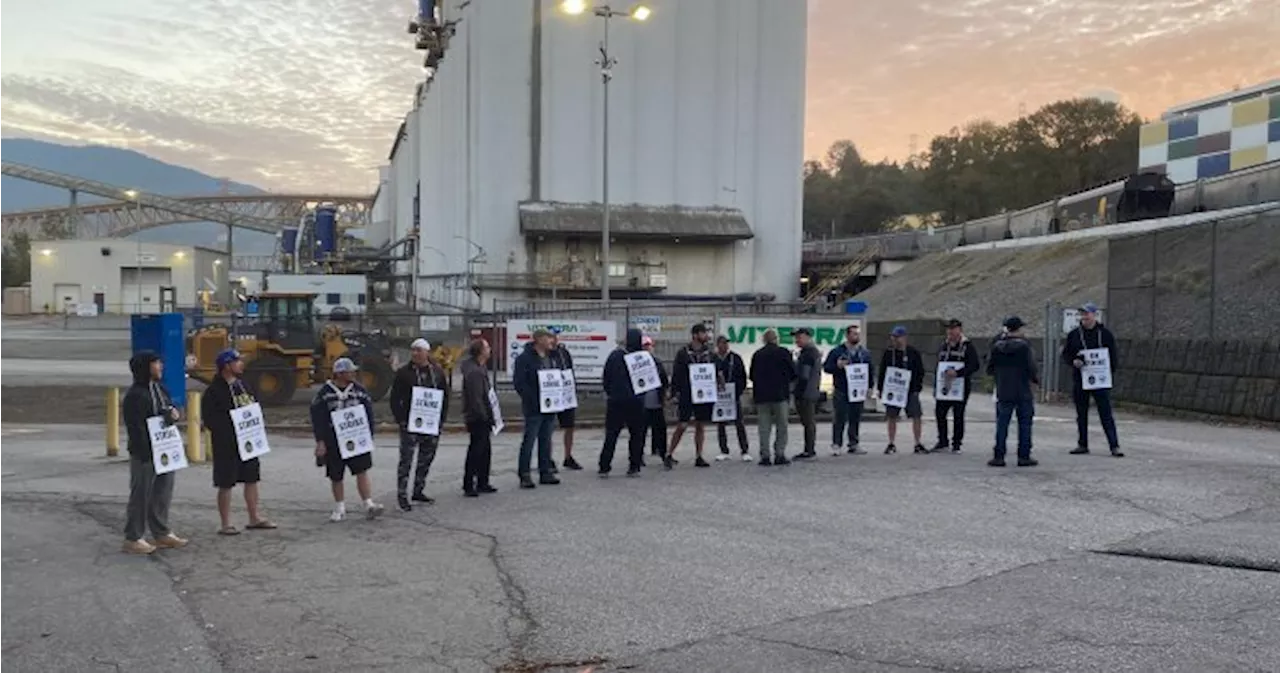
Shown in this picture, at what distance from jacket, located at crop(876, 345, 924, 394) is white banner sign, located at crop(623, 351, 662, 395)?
3.76 metres

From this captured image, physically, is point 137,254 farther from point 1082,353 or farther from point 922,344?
point 1082,353

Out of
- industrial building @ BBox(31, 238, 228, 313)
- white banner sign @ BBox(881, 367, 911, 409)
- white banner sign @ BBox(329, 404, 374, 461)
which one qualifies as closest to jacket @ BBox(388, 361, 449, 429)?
white banner sign @ BBox(329, 404, 374, 461)

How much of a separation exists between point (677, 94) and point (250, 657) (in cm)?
4892

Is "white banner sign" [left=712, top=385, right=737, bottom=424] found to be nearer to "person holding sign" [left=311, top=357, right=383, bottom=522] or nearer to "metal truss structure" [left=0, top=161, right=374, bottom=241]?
"person holding sign" [left=311, top=357, right=383, bottom=522]

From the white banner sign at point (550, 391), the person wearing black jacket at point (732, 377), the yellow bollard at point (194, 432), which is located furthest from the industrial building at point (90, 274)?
the white banner sign at point (550, 391)

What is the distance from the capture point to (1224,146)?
68250mm

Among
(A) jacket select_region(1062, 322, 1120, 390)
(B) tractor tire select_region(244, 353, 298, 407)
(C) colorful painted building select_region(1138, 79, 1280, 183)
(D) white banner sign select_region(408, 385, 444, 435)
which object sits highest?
(C) colorful painted building select_region(1138, 79, 1280, 183)

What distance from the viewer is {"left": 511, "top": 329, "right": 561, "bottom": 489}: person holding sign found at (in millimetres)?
11797

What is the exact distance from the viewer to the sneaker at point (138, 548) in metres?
8.57

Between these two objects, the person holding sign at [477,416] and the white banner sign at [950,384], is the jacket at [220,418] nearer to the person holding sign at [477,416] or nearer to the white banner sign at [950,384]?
the person holding sign at [477,416]

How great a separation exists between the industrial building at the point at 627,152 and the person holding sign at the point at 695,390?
3423 cm

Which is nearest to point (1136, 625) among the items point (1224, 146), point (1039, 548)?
point (1039, 548)

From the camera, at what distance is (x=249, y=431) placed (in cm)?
941

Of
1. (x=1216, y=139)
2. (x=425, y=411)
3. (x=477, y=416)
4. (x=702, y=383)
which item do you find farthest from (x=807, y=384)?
(x=1216, y=139)
